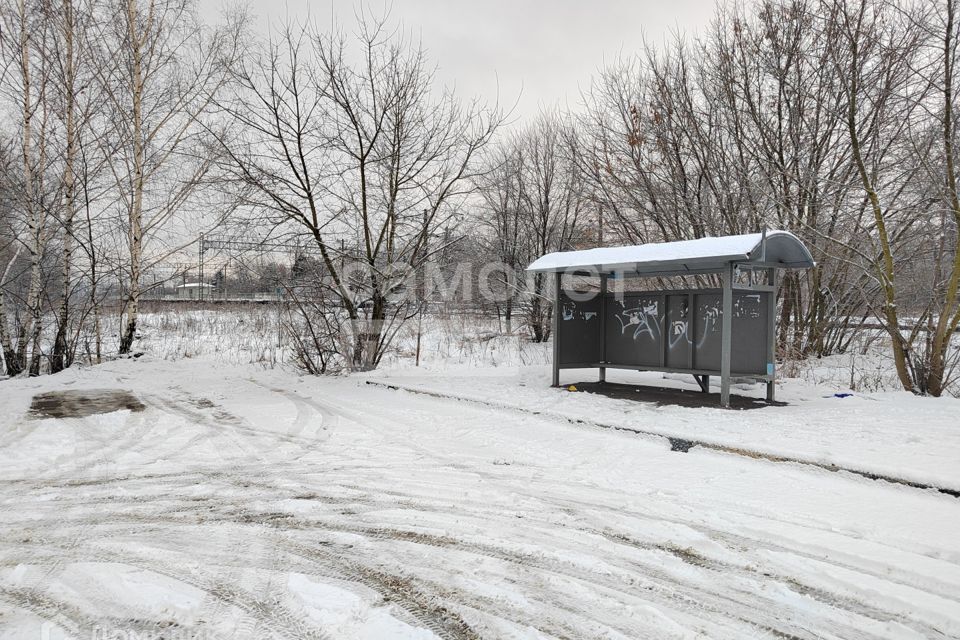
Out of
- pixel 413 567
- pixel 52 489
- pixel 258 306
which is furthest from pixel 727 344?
pixel 258 306

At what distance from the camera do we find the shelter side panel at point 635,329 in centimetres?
1055

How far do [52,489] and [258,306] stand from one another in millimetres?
15971

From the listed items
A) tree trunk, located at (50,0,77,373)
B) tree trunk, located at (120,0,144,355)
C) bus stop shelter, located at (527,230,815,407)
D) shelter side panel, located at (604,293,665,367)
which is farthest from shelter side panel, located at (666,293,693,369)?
tree trunk, located at (50,0,77,373)

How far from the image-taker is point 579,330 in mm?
11070

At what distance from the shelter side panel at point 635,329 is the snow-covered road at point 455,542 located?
4.18 meters

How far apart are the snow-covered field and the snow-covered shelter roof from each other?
221 cm

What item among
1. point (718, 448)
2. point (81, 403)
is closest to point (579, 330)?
point (718, 448)

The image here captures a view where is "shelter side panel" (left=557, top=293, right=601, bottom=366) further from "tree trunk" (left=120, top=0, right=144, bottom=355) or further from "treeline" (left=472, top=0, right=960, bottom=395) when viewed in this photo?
"tree trunk" (left=120, top=0, right=144, bottom=355)

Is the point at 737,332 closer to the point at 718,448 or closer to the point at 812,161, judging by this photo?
the point at 718,448

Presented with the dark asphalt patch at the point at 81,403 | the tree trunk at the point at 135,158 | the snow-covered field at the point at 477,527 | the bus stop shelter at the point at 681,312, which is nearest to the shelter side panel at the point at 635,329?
the bus stop shelter at the point at 681,312

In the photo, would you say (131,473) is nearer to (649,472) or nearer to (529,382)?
(649,472)

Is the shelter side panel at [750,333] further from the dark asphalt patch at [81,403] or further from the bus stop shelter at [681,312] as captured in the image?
the dark asphalt patch at [81,403]

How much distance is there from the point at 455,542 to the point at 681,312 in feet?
24.9

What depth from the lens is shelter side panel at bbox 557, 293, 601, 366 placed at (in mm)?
10812
